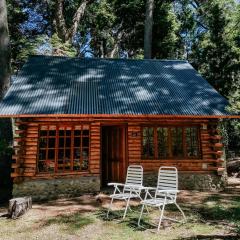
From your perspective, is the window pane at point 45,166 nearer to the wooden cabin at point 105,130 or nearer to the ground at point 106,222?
the wooden cabin at point 105,130

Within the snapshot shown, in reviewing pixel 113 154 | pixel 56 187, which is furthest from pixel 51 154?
pixel 113 154

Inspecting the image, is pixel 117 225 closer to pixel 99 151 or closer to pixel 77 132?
pixel 99 151

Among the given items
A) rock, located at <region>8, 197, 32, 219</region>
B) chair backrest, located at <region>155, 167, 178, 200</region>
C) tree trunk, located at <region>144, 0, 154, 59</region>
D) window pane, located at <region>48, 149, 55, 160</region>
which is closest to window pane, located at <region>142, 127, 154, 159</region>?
window pane, located at <region>48, 149, 55, 160</region>

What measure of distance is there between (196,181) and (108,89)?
4.81 m

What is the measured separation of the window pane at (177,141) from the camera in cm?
1152

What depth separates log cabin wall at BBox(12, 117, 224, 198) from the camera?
1028 centimetres

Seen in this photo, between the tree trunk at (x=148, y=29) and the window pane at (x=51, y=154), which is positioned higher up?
the tree trunk at (x=148, y=29)

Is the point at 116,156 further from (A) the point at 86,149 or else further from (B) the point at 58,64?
(B) the point at 58,64

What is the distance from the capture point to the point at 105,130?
12.4 metres

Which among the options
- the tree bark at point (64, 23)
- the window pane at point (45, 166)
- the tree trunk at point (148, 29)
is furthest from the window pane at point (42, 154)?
the tree bark at point (64, 23)

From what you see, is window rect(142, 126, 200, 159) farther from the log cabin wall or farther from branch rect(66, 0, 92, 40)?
branch rect(66, 0, 92, 40)

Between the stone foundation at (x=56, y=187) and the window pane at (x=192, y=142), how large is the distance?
3.59m

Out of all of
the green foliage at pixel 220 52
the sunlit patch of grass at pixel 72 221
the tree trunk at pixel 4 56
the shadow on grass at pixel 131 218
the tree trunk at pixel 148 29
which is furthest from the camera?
the tree trunk at pixel 148 29

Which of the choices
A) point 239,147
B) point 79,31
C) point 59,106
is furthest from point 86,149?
point 79,31
